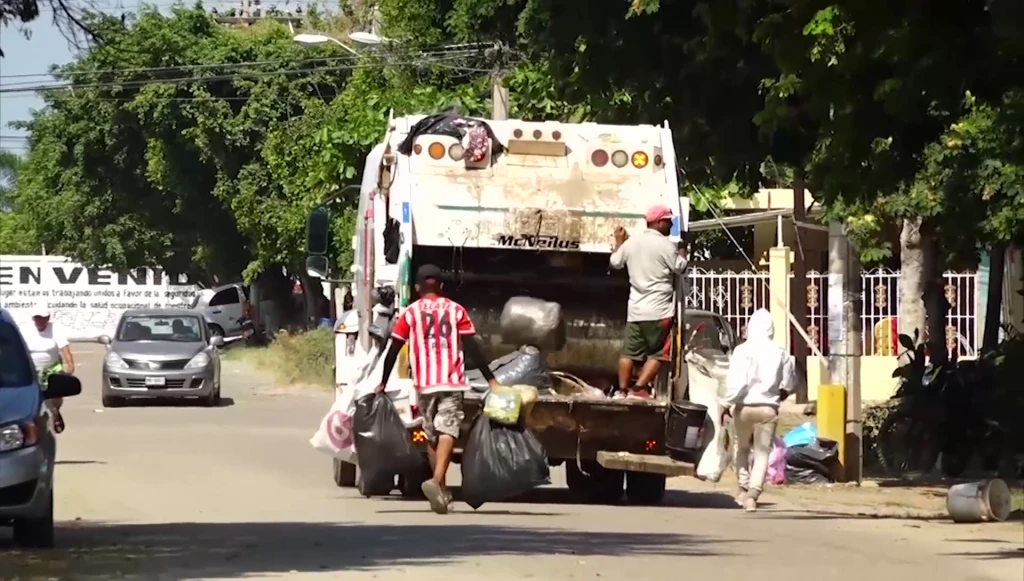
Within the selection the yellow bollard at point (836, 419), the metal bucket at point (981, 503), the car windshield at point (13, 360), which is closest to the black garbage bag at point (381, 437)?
the car windshield at point (13, 360)

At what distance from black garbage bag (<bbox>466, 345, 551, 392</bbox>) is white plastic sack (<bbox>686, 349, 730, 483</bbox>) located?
1184mm

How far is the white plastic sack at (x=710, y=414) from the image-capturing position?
14.5m

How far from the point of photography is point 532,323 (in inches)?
577

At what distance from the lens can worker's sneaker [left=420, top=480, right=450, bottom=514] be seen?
13.2 metres

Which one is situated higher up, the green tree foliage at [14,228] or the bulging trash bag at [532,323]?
the green tree foliage at [14,228]

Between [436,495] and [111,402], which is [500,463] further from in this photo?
[111,402]

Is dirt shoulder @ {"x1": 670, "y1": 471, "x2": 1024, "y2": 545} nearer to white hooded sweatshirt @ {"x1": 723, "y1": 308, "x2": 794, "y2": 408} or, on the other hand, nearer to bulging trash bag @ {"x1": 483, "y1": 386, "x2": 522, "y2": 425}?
white hooded sweatshirt @ {"x1": 723, "y1": 308, "x2": 794, "y2": 408}

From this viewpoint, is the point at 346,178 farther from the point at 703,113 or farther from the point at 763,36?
the point at 763,36

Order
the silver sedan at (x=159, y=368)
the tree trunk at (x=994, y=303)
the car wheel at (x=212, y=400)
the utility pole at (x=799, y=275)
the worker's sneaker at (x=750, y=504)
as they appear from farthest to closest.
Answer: the car wheel at (x=212, y=400) → the silver sedan at (x=159, y=368) → the utility pole at (x=799, y=275) → the tree trunk at (x=994, y=303) → the worker's sneaker at (x=750, y=504)

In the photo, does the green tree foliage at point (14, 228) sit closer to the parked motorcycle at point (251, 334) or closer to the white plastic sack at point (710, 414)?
the parked motorcycle at point (251, 334)

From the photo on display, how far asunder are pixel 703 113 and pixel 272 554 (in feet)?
26.3

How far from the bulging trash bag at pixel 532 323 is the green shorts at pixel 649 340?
0.59 metres

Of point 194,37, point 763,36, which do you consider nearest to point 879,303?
point 763,36

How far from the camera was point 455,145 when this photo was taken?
48.4ft
